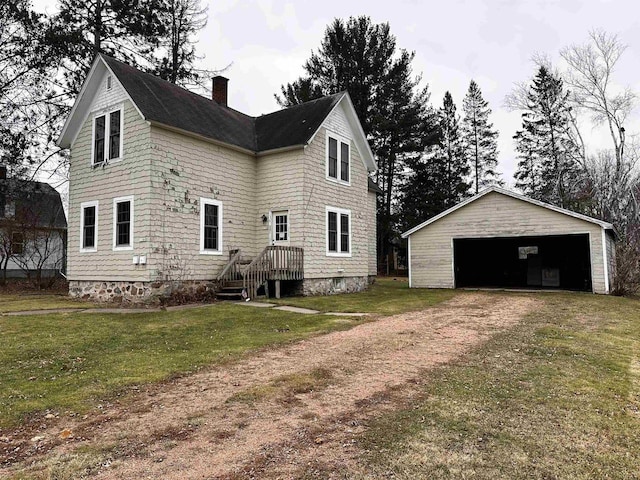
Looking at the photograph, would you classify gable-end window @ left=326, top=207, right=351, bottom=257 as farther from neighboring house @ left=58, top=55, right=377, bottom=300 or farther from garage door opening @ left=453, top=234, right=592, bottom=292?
garage door opening @ left=453, top=234, right=592, bottom=292

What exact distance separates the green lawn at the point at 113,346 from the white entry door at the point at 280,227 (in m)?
4.57

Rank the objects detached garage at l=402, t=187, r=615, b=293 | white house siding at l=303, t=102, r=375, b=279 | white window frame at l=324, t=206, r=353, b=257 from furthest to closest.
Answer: detached garage at l=402, t=187, r=615, b=293 → white window frame at l=324, t=206, r=353, b=257 → white house siding at l=303, t=102, r=375, b=279

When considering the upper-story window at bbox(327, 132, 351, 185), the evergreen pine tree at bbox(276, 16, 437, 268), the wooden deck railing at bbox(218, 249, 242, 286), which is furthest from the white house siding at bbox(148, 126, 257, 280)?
the evergreen pine tree at bbox(276, 16, 437, 268)

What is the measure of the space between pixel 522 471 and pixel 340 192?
15.2 m

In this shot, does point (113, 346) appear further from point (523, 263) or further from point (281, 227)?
point (523, 263)

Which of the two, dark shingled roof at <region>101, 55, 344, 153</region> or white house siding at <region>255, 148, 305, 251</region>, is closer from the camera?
dark shingled roof at <region>101, 55, 344, 153</region>

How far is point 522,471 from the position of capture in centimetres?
308

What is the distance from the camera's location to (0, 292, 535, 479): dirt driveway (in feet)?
10.7

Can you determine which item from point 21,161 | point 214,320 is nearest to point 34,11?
point 21,161

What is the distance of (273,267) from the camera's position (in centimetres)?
1473

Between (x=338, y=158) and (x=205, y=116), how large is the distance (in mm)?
5450

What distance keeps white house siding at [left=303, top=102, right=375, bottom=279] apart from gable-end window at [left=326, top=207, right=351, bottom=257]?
0.21m

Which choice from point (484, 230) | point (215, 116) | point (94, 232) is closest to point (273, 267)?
point (94, 232)

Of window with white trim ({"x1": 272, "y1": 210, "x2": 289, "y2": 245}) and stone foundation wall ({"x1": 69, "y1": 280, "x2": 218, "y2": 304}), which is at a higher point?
window with white trim ({"x1": 272, "y1": 210, "x2": 289, "y2": 245})
